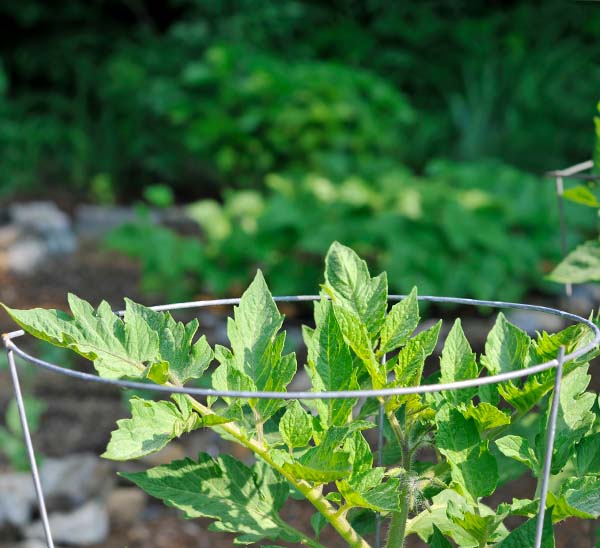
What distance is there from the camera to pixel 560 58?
7078 millimetres

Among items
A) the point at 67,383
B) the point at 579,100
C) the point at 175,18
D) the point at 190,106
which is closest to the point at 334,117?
the point at 190,106

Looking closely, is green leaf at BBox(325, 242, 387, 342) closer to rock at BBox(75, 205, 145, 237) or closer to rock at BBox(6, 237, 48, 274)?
rock at BBox(6, 237, 48, 274)

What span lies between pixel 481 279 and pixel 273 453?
303 centimetres

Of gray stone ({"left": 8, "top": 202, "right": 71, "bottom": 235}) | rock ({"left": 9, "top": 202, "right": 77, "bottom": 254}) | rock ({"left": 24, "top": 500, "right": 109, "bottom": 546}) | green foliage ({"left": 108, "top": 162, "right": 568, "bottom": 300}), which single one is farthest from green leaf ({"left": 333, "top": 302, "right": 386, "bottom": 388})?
gray stone ({"left": 8, "top": 202, "right": 71, "bottom": 235})

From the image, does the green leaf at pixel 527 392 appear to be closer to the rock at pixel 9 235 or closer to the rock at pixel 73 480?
the rock at pixel 73 480

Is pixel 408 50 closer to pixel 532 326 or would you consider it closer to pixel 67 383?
pixel 532 326

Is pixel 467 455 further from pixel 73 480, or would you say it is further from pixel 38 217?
pixel 38 217

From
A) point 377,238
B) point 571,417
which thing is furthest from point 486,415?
point 377,238

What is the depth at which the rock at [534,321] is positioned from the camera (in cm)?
402

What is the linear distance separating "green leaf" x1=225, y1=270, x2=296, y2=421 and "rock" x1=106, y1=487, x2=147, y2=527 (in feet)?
6.58

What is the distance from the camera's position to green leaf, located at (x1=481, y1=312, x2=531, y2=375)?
34.8 inches

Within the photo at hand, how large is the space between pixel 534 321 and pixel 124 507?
2.32 metres

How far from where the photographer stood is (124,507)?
269 centimetres

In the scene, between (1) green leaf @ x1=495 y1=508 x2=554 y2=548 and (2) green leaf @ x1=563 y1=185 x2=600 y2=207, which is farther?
(2) green leaf @ x1=563 y1=185 x2=600 y2=207
